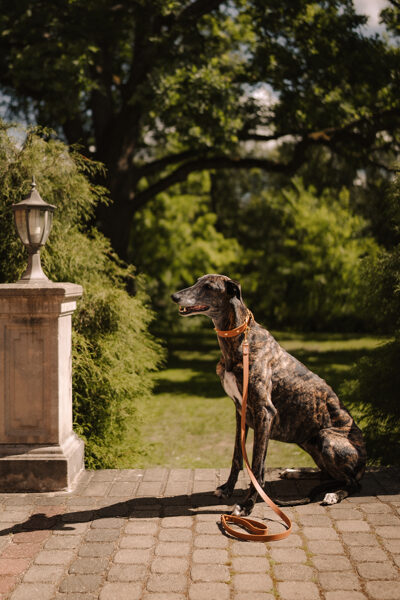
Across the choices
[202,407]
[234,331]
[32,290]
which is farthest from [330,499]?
[202,407]

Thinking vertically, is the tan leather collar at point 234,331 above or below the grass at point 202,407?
above

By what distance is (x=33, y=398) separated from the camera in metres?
5.20

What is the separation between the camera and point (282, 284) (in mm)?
26141

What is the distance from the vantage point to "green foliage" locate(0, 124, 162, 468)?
7215 mm

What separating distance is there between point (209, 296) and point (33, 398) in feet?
6.10

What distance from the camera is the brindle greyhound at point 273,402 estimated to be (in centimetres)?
463

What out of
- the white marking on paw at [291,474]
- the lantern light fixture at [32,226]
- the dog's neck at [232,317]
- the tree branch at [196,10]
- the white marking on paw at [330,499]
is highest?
the tree branch at [196,10]

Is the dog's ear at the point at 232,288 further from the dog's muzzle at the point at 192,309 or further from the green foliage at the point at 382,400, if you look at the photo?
the green foliage at the point at 382,400

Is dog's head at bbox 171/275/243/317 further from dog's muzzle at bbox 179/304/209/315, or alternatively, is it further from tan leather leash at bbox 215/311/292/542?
tan leather leash at bbox 215/311/292/542

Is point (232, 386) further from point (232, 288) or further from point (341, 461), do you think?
point (341, 461)

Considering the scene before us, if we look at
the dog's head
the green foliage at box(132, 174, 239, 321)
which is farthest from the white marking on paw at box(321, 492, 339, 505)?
the green foliage at box(132, 174, 239, 321)

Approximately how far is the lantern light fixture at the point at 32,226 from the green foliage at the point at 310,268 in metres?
20.1

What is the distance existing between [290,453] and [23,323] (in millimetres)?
5345

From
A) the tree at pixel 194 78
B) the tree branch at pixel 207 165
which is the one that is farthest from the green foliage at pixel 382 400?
the tree branch at pixel 207 165
